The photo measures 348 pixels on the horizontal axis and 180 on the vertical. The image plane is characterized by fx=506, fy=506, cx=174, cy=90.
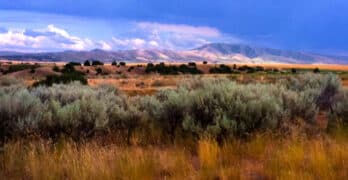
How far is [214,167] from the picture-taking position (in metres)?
9.00

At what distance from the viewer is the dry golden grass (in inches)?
333

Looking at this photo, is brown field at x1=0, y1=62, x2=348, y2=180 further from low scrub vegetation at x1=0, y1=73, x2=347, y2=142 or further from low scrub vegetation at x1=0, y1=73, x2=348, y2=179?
low scrub vegetation at x1=0, y1=73, x2=347, y2=142

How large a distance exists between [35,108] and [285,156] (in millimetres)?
6304

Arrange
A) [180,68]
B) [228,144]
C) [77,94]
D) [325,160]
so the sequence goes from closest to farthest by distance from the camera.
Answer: [325,160] → [228,144] → [77,94] → [180,68]

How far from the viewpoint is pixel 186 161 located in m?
9.39

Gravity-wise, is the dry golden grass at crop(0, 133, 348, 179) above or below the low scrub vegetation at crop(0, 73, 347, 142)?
below

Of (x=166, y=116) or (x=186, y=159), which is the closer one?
→ (x=186, y=159)

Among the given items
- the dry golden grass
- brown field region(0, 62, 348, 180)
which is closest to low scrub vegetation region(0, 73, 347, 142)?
brown field region(0, 62, 348, 180)

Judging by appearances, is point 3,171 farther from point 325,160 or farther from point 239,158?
point 325,160

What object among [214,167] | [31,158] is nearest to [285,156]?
[214,167]

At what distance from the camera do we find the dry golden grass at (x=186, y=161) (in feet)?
27.8

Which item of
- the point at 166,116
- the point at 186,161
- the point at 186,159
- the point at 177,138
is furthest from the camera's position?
the point at 166,116

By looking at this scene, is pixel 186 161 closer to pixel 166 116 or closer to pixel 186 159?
pixel 186 159

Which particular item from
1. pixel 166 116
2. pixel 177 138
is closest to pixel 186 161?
pixel 177 138
